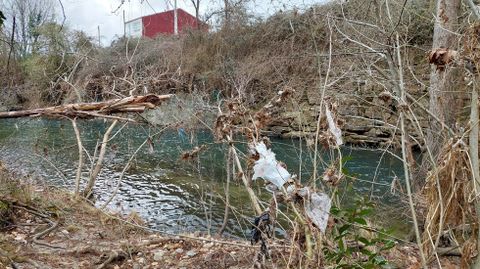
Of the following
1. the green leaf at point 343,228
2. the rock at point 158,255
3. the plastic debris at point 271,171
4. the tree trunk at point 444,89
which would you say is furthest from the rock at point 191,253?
the tree trunk at point 444,89

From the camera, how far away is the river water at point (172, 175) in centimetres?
639

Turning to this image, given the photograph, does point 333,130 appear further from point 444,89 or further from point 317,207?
point 444,89

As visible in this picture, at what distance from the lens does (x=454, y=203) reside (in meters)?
1.86

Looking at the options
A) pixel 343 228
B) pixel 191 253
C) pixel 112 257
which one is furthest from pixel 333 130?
pixel 112 257

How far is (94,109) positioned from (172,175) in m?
7.53

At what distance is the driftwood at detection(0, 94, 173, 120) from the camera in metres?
1.79

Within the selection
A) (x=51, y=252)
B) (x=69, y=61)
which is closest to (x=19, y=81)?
(x=69, y=61)

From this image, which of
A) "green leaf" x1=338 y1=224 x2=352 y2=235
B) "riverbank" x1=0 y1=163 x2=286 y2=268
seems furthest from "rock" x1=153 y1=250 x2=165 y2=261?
"green leaf" x1=338 y1=224 x2=352 y2=235

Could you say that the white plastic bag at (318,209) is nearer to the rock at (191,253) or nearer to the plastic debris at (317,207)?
the plastic debris at (317,207)

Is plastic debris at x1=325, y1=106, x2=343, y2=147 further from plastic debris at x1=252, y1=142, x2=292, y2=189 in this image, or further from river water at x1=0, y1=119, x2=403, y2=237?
river water at x1=0, y1=119, x2=403, y2=237

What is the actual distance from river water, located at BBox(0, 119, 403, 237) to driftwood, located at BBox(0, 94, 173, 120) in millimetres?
2512

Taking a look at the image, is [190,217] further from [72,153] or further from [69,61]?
[69,61]

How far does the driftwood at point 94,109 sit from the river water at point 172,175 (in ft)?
8.24

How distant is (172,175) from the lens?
9266 millimetres
